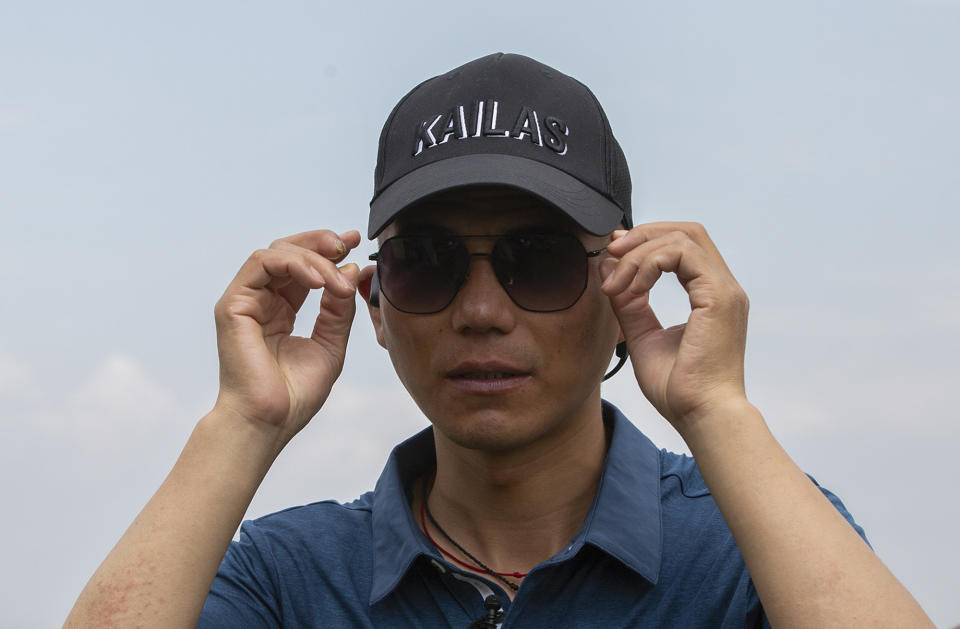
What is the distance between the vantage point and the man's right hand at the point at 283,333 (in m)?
2.92

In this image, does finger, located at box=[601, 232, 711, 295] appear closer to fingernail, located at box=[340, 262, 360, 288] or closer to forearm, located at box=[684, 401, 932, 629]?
forearm, located at box=[684, 401, 932, 629]

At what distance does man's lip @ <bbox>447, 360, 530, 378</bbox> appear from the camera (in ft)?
9.85

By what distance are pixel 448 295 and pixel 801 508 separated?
1130 mm

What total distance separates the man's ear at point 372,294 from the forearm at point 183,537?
655mm

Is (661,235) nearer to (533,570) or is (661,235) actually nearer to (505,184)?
(505,184)

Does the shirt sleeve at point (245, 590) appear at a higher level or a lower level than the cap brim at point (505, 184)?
lower

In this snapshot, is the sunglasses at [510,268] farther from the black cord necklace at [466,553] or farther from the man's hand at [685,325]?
the black cord necklace at [466,553]

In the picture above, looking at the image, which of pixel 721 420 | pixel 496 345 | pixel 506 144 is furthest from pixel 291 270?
pixel 721 420

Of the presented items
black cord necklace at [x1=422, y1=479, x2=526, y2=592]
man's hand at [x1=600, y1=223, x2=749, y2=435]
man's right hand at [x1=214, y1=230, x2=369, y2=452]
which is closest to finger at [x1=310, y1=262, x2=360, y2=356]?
man's right hand at [x1=214, y1=230, x2=369, y2=452]

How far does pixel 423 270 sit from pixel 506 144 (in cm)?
44

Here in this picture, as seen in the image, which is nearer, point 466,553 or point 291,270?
point 291,270

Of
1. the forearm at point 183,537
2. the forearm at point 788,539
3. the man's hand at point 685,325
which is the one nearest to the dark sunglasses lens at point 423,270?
the man's hand at point 685,325

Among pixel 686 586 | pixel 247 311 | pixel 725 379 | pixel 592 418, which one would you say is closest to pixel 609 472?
pixel 592 418

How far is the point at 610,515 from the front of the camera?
3.08 meters
